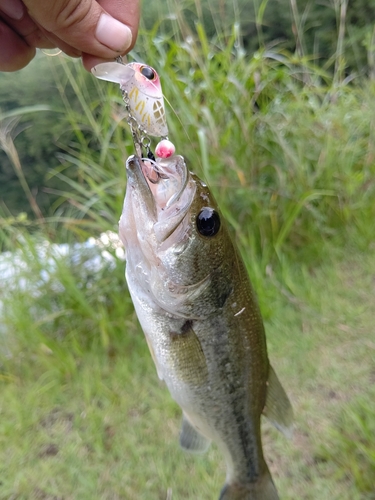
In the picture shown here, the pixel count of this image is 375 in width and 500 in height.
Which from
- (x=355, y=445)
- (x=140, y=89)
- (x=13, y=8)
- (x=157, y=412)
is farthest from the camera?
(x=157, y=412)

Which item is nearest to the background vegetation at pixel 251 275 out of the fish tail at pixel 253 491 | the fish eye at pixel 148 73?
the fish tail at pixel 253 491

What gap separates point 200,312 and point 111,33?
638mm

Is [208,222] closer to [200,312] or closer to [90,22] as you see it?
[200,312]

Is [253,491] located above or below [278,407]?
below

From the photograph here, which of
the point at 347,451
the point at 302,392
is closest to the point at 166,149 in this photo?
the point at 347,451

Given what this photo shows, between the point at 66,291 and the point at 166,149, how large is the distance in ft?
4.98

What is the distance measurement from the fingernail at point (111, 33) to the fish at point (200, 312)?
28 centimetres

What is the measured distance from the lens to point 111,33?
0.88 meters

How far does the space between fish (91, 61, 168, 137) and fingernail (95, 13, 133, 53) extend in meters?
0.13

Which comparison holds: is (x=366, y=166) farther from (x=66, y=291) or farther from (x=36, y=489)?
(x=36, y=489)

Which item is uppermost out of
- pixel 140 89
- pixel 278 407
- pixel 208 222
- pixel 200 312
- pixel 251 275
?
pixel 140 89

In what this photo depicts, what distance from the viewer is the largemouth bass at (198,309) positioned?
33.3 inches

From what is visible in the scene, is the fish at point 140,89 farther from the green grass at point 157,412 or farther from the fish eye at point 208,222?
the green grass at point 157,412

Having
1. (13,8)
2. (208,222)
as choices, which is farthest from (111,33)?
(208,222)
